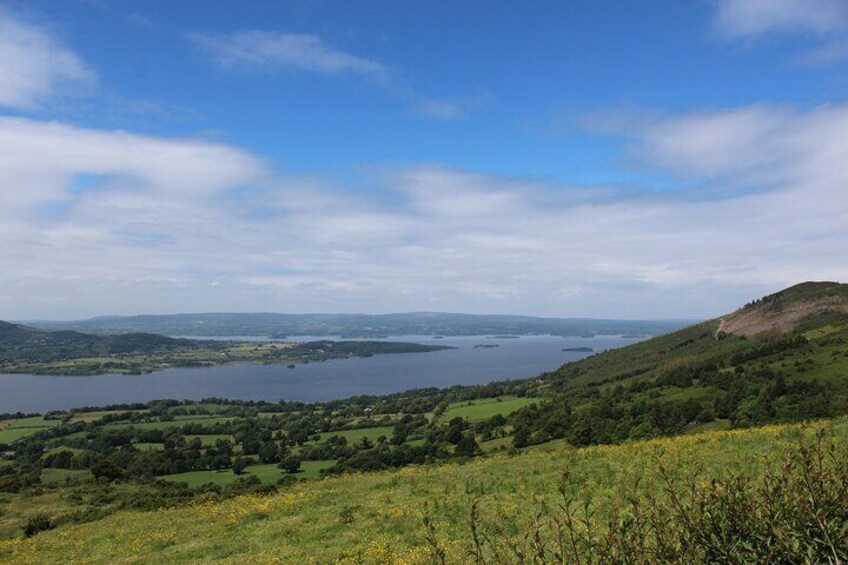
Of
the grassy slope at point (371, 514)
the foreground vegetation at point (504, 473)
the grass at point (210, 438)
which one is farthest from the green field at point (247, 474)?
the grassy slope at point (371, 514)

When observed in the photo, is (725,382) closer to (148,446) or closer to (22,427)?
(148,446)

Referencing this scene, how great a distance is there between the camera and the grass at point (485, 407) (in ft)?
312

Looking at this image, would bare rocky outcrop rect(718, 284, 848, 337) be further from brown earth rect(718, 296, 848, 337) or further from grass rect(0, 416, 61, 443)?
grass rect(0, 416, 61, 443)

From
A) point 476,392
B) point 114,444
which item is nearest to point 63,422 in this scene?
point 114,444

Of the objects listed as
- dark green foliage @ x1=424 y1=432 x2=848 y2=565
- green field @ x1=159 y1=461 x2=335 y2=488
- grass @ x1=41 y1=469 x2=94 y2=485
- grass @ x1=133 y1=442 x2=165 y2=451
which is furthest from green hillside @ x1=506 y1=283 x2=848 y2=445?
grass @ x1=133 y1=442 x2=165 y2=451

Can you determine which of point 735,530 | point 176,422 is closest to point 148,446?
point 176,422

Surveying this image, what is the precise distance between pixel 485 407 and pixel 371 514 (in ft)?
303

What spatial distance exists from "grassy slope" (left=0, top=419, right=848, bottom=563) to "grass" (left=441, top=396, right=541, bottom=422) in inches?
2814

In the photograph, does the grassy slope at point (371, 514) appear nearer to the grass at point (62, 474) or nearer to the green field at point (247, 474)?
the green field at point (247, 474)

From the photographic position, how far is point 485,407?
346 feet

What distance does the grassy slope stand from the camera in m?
13.4

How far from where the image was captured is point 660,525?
15.7 ft

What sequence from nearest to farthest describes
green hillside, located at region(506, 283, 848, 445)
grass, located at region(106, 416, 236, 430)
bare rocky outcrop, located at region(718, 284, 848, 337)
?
1. green hillside, located at region(506, 283, 848, 445)
2. bare rocky outcrop, located at region(718, 284, 848, 337)
3. grass, located at region(106, 416, 236, 430)

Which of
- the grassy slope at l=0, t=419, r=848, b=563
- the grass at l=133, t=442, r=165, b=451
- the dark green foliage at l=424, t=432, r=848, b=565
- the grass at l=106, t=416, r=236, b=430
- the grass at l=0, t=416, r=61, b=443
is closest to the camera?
the dark green foliage at l=424, t=432, r=848, b=565
